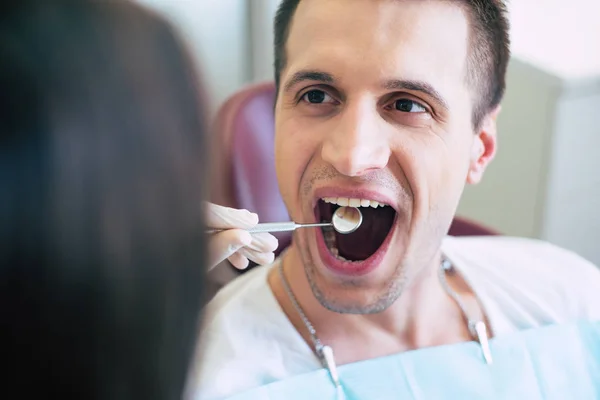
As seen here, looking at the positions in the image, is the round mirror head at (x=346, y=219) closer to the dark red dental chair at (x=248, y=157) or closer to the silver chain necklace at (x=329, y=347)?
the silver chain necklace at (x=329, y=347)

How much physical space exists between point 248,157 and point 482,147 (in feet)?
1.52

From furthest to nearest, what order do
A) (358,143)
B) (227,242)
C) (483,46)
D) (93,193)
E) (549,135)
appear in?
(549,135) < (483,46) < (358,143) < (227,242) < (93,193)

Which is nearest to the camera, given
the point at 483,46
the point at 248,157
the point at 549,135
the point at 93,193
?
the point at 93,193

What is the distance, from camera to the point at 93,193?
0.30 metres

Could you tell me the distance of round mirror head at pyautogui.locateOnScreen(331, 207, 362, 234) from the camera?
867 millimetres

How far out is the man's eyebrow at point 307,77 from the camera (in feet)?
2.57

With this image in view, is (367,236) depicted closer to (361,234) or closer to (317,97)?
(361,234)

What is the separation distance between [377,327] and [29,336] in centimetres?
67

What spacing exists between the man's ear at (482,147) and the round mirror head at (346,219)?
20 cm

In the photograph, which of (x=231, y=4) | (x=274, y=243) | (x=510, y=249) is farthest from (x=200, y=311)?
(x=231, y=4)

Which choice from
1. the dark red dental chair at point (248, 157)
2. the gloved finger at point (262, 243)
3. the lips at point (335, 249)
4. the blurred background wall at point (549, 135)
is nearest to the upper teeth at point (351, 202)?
the lips at point (335, 249)

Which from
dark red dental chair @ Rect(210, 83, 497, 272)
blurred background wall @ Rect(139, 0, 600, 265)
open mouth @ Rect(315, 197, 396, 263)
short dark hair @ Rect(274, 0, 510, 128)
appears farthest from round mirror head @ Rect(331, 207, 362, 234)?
blurred background wall @ Rect(139, 0, 600, 265)

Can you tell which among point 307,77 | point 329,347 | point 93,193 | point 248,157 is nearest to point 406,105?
point 307,77

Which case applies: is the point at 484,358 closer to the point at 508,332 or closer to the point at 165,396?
the point at 508,332
